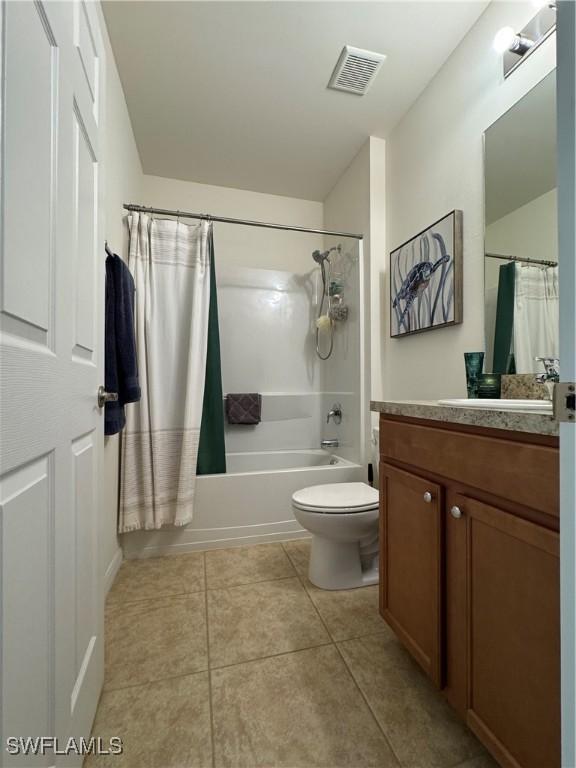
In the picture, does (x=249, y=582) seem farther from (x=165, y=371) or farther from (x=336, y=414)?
(x=336, y=414)

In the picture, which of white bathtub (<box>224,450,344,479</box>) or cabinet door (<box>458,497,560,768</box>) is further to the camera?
white bathtub (<box>224,450,344,479</box>)

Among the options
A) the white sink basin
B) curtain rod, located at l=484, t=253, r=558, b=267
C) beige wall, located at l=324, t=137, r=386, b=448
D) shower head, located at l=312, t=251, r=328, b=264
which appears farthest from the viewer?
shower head, located at l=312, t=251, r=328, b=264

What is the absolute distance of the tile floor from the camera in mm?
884

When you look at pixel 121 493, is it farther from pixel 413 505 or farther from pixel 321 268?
pixel 321 268

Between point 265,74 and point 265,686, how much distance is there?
2.65 meters

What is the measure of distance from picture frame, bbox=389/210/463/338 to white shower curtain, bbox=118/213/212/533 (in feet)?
3.81

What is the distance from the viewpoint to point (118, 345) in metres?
1.50

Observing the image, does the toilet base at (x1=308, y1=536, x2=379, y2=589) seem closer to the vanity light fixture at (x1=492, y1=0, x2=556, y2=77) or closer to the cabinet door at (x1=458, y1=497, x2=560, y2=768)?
the cabinet door at (x1=458, y1=497, x2=560, y2=768)

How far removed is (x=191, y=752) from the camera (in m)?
0.88

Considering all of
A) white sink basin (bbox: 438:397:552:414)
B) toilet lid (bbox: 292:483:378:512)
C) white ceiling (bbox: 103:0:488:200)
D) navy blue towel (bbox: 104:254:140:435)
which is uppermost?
white ceiling (bbox: 103:0:488:200)

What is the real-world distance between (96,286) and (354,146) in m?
2.12

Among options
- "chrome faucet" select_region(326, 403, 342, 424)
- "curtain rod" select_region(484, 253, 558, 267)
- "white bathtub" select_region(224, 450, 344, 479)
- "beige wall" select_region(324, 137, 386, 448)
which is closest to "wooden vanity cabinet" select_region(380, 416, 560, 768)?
"curtain rod" select_region(484, 253, 558, 267)

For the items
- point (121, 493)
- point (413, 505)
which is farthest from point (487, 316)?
point (121, 493)

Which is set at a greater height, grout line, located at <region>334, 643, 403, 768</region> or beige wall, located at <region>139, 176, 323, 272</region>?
beige wall, located at <region>139, 176, 323, 272</region>
